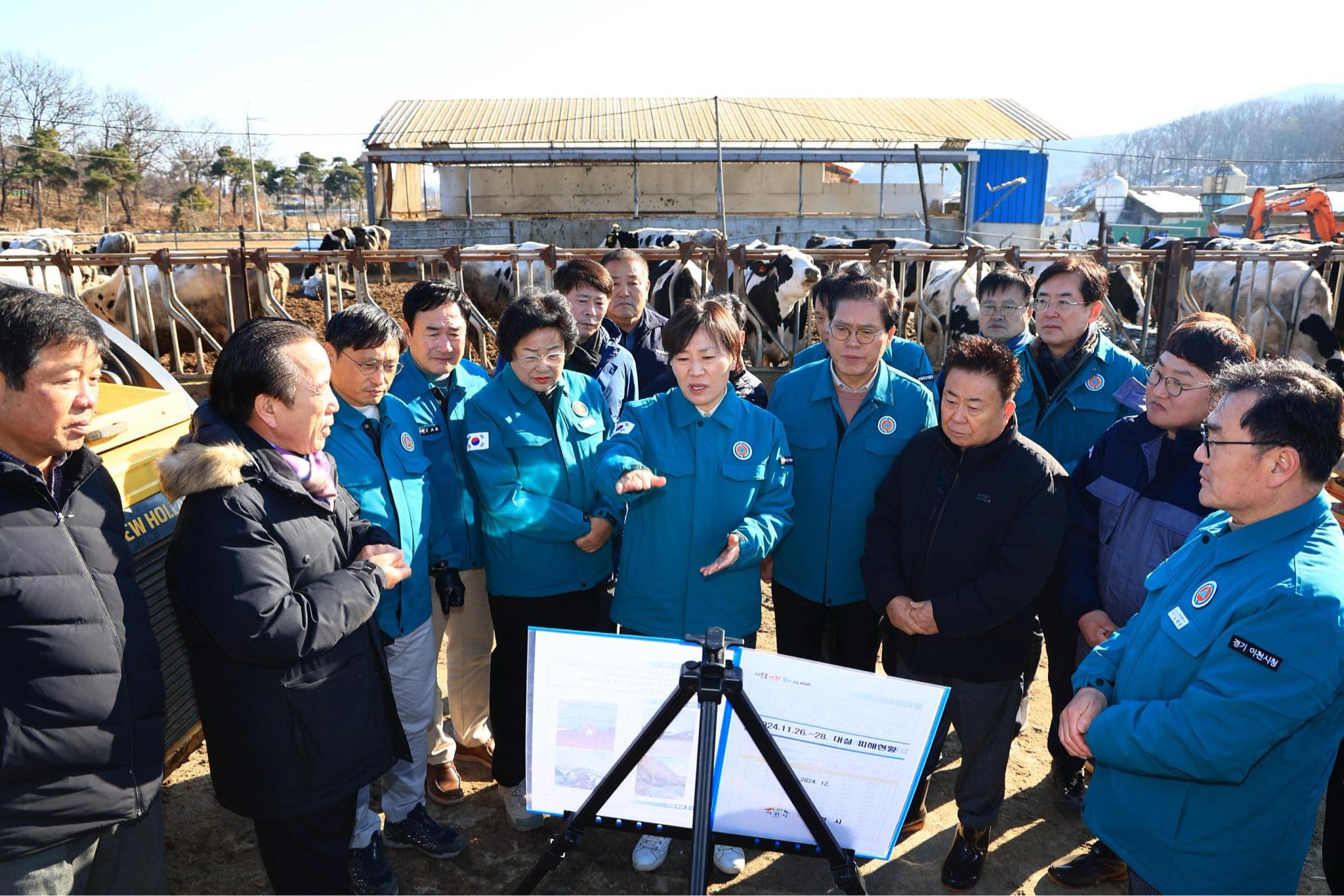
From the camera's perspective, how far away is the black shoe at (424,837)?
115 inches

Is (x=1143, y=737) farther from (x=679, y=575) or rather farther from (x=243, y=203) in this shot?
(x=243, y=203)

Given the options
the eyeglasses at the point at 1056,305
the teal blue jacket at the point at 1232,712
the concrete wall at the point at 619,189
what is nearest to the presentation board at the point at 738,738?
the teal blue jacket at the point at 1232,712

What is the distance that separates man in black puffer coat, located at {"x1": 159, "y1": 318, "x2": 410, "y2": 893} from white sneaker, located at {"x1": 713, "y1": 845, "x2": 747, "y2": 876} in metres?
1.20

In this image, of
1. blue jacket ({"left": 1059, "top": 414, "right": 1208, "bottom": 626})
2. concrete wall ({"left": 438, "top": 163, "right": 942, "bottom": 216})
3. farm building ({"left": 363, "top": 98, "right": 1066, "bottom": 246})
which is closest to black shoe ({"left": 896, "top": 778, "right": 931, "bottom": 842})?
blue jacket ({"left": 1059, "top": 414, "right": 1208, "bottom": 626})

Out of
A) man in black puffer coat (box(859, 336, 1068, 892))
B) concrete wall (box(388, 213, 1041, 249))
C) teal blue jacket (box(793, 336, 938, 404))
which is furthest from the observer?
concrete wall (box(388, 213, 1041, 249))

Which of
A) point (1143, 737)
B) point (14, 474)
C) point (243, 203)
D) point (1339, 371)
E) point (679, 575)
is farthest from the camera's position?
point (243, 203)

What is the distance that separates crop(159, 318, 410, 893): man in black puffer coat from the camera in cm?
193

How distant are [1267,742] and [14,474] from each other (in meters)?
2.55

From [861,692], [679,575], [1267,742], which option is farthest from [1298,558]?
[679,575]

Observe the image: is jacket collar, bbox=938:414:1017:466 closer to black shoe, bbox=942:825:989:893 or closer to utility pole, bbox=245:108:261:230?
black shoe, bbox=942:825:989:893

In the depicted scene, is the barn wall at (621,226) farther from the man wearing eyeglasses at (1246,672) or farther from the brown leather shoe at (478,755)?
the man wearing eyeglasses at (1246,672)

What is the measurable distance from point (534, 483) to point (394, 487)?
18.8 inches

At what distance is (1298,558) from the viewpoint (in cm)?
178

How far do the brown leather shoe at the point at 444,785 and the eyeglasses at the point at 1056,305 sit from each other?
3083 mm
